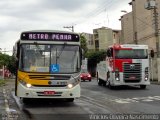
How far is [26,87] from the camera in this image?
59.5ft

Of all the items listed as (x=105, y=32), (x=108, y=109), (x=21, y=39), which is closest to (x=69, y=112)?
(x=108, y=109)

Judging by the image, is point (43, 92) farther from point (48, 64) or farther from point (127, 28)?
point (127, 28)

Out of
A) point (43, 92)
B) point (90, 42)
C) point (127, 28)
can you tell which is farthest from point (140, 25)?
point (43, 92)

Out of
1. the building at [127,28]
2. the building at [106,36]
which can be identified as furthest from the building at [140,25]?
the building at [106,36]

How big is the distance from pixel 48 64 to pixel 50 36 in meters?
1.31

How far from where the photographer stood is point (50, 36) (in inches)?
744

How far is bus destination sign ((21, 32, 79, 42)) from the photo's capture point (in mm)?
18734

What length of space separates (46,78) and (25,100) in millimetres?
2616

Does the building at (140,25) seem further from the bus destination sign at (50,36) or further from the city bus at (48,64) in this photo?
the city bus at (48,64)

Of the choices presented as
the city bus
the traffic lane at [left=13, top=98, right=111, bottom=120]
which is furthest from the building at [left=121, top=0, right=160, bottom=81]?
the traffic lane at [left=13, top=98, right=111, bottom=120]

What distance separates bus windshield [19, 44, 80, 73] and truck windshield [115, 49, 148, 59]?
1180 cm

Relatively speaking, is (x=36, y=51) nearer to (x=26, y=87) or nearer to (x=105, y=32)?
(x=26, y=87)

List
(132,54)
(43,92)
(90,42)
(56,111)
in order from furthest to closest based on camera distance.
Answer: (90,42) → (132,54) → (43,92) → (56,111)

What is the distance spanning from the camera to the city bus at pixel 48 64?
59.5ft
